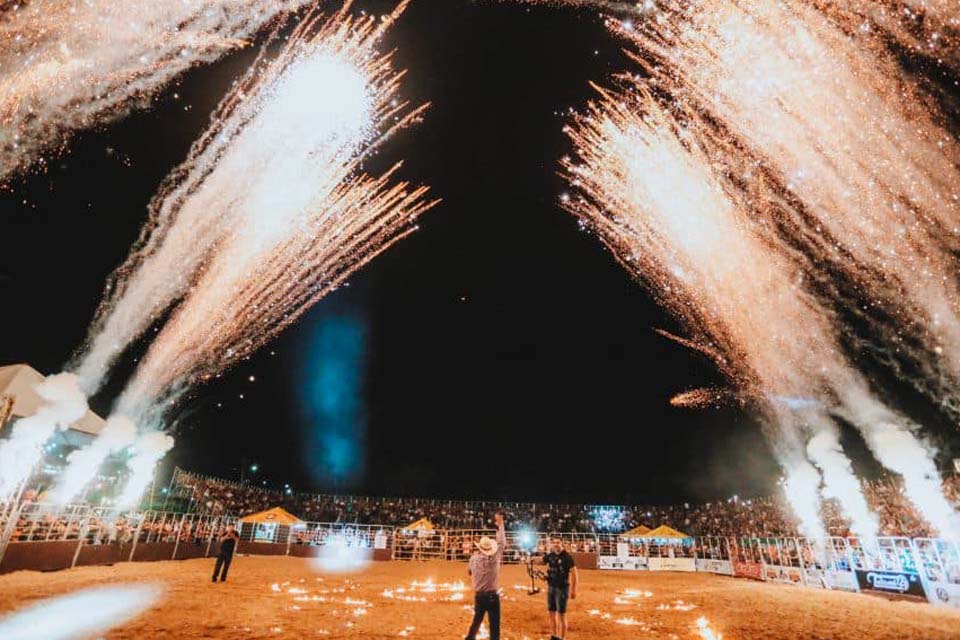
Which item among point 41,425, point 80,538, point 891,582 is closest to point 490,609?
point 891,582

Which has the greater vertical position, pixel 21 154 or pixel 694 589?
pixel 21 154

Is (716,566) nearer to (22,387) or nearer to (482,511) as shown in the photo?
(482,511)

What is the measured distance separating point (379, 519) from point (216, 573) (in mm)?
32815

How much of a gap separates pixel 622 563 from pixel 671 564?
264cm

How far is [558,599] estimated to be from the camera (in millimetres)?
8156

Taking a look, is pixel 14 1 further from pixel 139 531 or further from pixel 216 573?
pixel 139 531

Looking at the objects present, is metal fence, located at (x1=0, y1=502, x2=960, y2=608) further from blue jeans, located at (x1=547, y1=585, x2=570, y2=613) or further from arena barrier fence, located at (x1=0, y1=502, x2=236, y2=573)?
blue jeans, located at (x1=547, y1=585, x2=570, y2=613)

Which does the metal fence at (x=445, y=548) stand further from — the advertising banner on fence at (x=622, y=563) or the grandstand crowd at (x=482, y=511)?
the grandstand crowd at (x=482, y=511)

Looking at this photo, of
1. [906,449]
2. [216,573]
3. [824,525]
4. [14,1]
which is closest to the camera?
[14,1]

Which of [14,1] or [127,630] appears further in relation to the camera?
[14,1]

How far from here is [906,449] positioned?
82.7 feet

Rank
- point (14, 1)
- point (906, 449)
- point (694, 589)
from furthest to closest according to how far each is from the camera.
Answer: point (906, 449) → point (694, 589) → point (14, 1)

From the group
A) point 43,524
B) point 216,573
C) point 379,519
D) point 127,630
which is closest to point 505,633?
point 127,630

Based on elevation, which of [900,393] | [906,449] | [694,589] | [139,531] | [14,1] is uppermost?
[14,1]
